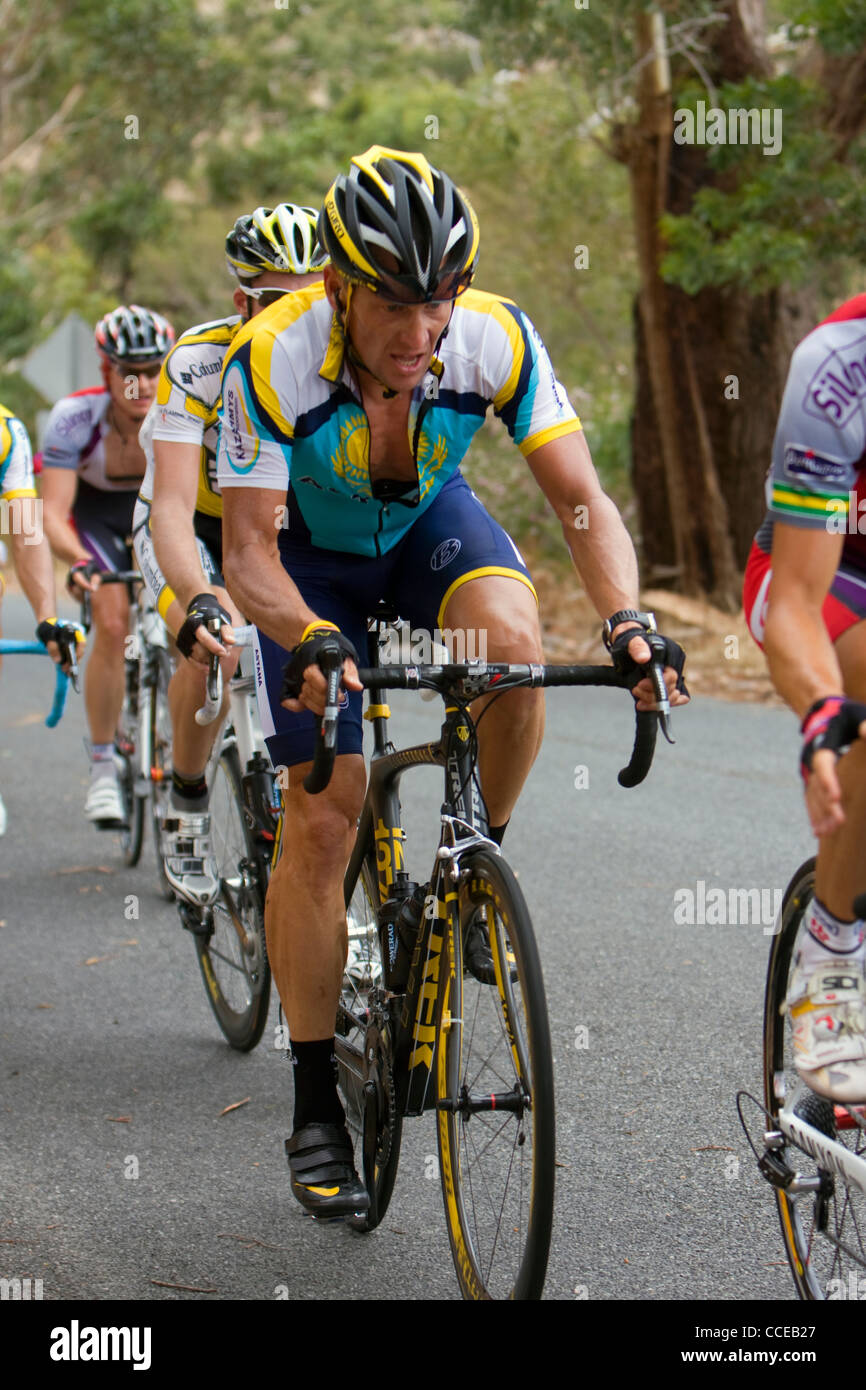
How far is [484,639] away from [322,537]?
1.74 ft

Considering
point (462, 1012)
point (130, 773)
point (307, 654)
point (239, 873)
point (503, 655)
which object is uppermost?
point (307, 654)

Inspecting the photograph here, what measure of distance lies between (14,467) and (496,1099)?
3979 mm

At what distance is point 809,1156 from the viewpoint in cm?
297

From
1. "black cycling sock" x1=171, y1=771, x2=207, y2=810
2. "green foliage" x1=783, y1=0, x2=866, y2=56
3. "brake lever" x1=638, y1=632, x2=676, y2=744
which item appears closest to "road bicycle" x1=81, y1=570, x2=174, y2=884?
"black cycling sock" x1=171, y1=771, x2=207, y2=810

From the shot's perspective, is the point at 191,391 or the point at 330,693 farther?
the point at 191,391

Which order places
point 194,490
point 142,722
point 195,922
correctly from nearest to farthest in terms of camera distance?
point 194,490
point 195,922
point 142,722

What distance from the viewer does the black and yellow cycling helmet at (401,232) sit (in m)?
3.21

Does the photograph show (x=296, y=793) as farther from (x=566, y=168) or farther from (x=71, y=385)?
(x=566, y=168)

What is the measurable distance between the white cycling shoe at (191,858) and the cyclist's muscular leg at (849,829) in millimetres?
2975

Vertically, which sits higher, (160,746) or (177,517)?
(177,517)

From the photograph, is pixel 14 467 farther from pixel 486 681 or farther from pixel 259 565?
pixel 486 681

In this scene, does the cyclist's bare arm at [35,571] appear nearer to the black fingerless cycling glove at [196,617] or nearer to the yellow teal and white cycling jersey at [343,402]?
the black fingerless cycling glove at [196,617]

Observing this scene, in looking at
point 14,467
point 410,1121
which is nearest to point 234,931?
point 410,1121

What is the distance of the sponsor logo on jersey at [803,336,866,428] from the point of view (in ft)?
8.64
